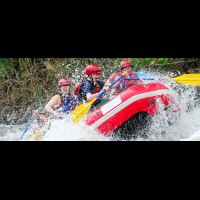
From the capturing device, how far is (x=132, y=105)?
3.03 meters

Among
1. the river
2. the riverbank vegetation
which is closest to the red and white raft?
the river

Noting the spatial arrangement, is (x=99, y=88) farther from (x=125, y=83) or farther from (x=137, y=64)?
(x=137, y=64)

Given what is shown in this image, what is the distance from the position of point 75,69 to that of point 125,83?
360 centimetres

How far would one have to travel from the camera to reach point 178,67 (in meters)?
5.89

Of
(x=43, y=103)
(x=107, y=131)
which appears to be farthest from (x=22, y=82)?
(x=107, y=131)

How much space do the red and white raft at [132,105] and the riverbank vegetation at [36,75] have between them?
375 centimetres

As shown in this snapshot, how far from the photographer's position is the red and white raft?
9.94 ft

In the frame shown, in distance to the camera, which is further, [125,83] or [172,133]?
[125,83]

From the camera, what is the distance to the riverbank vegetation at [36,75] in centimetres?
707

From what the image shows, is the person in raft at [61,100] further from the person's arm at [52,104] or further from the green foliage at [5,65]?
the green foliage at [5,65]

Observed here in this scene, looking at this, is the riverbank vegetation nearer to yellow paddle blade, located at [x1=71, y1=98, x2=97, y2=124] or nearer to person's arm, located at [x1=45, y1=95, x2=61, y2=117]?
person's arm, located at [x1=45, y1=95, x2=61, y2=117]

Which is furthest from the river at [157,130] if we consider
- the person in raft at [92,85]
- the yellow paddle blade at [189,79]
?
the person in raft at [92,85]

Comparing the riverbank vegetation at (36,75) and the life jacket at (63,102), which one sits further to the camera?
the riverbank vegetation at (36,75)

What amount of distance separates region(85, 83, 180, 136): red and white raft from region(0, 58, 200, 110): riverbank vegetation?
3754mm
